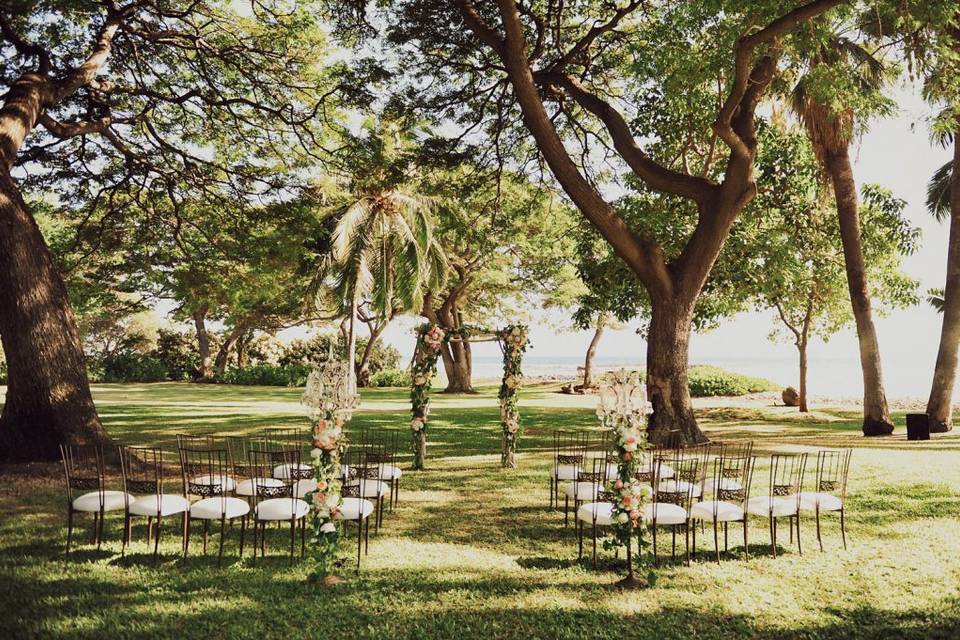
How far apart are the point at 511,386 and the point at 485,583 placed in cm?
602

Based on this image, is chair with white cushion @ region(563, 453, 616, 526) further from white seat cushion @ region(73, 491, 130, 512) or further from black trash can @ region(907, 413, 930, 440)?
black trash can @ region(907, 413, 930, 440)

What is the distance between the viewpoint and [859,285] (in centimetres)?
1653

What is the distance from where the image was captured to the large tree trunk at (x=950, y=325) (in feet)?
53.5

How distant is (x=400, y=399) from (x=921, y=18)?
22.4m

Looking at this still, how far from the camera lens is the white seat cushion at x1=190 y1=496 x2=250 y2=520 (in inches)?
259

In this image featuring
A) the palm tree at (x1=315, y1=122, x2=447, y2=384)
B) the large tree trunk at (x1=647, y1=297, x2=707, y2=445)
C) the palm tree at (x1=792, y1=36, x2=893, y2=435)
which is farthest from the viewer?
the palm tree at (x1=315, y1=122, x2=447, y2=384)

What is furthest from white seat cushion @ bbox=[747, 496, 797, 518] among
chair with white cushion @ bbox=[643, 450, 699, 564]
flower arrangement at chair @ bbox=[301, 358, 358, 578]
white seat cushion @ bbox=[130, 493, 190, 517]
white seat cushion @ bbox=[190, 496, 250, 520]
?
white seat cushion @ bbox=[130, 493, 190, 517]

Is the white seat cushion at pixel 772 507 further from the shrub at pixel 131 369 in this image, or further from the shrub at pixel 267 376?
the shrub at pixel 131 369

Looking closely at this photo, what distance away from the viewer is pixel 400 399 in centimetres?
2819

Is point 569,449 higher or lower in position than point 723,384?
lower

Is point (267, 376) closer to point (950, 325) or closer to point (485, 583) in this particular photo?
point (950, 325)

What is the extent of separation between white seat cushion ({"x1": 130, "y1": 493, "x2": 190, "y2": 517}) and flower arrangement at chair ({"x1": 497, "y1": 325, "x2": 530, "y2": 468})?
619cm

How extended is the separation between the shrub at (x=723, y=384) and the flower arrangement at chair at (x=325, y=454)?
26767 millimetres

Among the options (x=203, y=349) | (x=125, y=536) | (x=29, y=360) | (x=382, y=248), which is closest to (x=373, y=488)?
(x=125, y=536)
